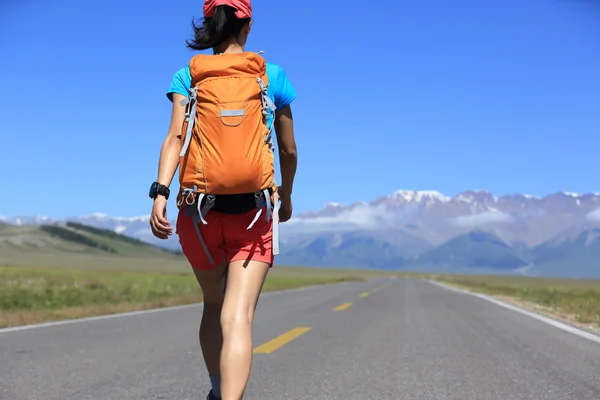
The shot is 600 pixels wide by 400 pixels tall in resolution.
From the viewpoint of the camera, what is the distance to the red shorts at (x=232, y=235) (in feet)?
9.63

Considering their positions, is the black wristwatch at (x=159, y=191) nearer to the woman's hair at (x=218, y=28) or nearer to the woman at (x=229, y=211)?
the woman at (x=229, y=211)

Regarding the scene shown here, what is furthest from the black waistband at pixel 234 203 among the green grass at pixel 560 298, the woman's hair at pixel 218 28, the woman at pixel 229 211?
the green grass at pixel 560 298

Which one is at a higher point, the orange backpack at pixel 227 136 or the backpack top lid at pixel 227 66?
the backpack top lid at pixel 227 66

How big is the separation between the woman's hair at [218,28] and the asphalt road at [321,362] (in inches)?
99.8

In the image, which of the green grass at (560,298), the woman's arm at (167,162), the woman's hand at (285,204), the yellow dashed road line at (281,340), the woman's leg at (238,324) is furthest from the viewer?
the green grass at (560,298)

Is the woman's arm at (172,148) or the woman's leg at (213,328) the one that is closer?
the woman's arm at (172,148)

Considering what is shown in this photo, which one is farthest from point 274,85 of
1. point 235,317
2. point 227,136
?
point 235,317

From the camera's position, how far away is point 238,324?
290 centimetres

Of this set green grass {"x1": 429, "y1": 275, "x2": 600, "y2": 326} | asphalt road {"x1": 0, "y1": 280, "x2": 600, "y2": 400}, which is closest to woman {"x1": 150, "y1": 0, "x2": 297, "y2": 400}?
asphalt road {"x1": 0, "y1": 280, "x2": 600, "y2": 400}

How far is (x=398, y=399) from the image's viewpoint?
15.1 ft

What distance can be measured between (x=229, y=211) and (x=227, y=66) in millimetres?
639

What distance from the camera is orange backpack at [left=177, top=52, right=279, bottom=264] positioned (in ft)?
9.25

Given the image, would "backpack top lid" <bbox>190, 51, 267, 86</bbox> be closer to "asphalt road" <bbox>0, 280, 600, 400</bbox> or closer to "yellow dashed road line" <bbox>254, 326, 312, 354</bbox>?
"asphalt road" <bbox>0, 280, 600, 400</bbox>

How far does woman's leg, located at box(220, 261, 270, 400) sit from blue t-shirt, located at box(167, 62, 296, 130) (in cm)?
75
